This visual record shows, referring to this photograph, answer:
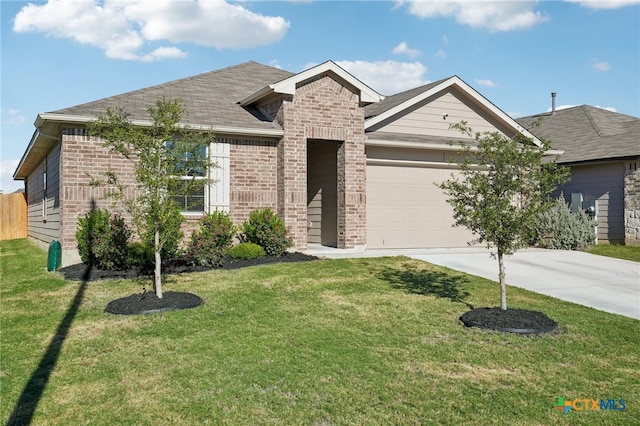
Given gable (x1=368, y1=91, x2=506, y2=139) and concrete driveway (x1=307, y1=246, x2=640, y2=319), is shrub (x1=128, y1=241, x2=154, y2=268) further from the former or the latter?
gable (x1=368, y1=91, x2=506, y2=139)

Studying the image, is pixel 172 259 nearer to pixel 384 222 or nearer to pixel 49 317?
pixel 49 317

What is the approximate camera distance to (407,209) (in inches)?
605

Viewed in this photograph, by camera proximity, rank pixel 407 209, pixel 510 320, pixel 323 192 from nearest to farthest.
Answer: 1. pixel 510 320
2. pixel 407 209
3. pixel 323 192

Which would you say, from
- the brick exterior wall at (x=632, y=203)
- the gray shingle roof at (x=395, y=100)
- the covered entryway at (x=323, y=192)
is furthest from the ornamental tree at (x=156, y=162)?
the brick exterior wall at (x=632, y=203)

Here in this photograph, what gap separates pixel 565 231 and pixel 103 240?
13.2 m

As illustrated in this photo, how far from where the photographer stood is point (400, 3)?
44.0 feet

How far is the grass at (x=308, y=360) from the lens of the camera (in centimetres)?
434

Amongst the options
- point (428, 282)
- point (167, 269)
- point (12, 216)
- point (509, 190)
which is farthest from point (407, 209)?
point (12, 216)

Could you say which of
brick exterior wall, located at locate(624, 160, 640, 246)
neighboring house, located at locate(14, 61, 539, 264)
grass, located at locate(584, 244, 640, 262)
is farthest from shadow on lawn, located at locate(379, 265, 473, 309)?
brick exterior wall, located at locate(624, 160, 640, 246)

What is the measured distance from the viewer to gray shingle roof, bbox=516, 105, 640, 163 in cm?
1791

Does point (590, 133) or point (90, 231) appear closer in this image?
point (90, 231)

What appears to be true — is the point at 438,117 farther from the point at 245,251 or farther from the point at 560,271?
the point at 245,251

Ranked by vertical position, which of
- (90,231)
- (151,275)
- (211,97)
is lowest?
(151,275)

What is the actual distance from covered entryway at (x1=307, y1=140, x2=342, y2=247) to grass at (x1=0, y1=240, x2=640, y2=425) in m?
6.17
